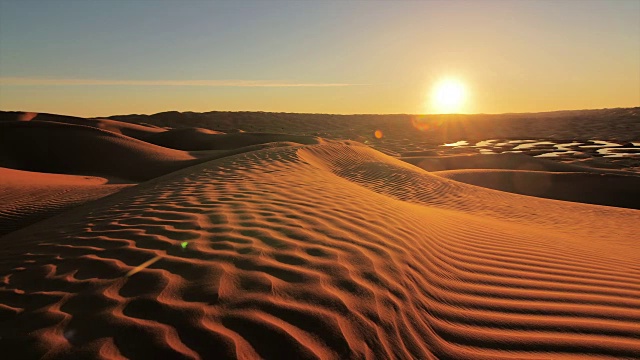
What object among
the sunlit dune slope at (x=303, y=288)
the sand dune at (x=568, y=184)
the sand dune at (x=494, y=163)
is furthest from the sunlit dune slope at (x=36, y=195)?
the sand dune at (x=494, y=163)

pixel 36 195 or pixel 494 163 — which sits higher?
pixel 36 195

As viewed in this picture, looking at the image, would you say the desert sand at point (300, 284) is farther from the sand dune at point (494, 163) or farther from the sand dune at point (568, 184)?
the sand dune at point (494, 163)

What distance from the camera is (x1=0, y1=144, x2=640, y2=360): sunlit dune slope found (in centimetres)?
206

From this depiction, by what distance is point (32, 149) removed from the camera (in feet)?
53.1

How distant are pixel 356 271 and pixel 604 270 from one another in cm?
264

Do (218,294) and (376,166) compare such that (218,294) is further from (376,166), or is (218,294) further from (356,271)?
(376,166)

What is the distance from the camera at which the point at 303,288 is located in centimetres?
254

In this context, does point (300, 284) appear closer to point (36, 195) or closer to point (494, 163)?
point (36, 195)

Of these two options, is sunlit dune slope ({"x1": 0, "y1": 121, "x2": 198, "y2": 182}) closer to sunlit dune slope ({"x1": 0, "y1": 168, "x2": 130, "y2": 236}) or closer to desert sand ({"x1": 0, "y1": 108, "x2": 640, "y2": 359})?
sunlit dune slope ({"x1": 0, "y1": 168, "x2": 130, "y2": 236})

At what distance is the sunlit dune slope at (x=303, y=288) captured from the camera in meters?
2.06

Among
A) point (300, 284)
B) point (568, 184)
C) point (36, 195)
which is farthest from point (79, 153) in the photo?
point (568, 184)

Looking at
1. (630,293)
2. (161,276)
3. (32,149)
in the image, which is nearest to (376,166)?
(630,293)

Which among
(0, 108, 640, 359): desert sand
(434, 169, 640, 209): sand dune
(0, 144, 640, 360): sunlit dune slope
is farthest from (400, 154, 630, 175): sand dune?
(0, 144, 640, 360): sunlit dune slope

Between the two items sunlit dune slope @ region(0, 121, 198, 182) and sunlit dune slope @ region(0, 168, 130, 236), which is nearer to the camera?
sunlit dune slope @ region(0, 168, 130, 236)
